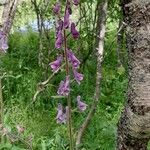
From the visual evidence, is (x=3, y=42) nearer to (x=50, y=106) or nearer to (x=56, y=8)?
(x=56, y=8)

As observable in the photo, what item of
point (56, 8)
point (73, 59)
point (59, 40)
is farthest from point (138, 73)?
point (56, 8)

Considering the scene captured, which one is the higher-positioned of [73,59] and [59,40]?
[59,40]

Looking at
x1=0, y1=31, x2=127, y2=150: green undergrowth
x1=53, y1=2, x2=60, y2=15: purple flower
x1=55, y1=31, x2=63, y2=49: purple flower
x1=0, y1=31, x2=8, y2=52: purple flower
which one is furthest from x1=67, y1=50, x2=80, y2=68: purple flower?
x1=0, y1=31, x2=127, y2=150: green undergrowth

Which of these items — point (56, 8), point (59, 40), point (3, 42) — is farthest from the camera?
point (3, 42)

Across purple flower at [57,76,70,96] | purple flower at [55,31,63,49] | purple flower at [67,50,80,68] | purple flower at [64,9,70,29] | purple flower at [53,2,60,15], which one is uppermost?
purple flower at [53,2,60,15]

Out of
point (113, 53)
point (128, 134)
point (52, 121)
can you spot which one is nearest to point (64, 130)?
point (52, 121)

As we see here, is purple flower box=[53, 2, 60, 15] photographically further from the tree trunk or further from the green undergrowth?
the green undergrowth

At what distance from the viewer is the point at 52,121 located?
17.8 ft

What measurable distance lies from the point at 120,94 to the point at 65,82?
3180mm

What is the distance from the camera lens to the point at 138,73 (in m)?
2.93

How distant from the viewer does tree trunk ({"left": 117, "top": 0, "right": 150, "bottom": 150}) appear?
9.38 feet

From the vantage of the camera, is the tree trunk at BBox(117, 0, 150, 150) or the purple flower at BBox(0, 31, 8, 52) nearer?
the tree trunk at BBox(117, 0, 150, 150)

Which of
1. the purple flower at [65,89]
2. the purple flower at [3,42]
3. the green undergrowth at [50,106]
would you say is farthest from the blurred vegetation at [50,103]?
the purple flower at [65,89]

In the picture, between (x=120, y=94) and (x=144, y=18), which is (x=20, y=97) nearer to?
(x=120, y=94)
